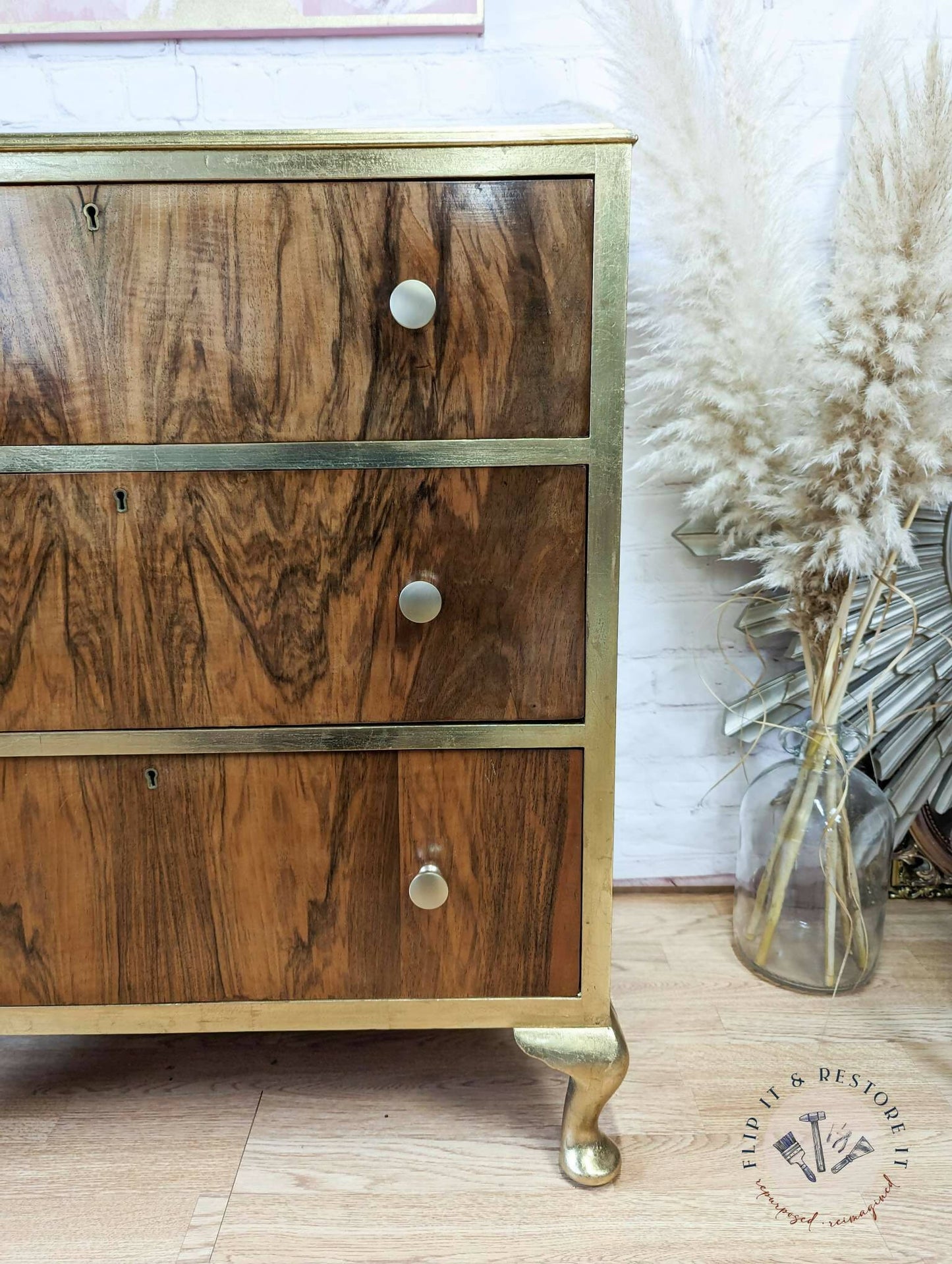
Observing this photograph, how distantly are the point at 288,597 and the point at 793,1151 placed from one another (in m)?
0.75

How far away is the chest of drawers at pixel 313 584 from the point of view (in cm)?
71

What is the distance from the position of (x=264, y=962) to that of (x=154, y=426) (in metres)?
0.49

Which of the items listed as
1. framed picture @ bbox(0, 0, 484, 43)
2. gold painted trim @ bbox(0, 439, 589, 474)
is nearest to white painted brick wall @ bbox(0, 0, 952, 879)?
framed picture @ bbox(0, 0, 484, 43)

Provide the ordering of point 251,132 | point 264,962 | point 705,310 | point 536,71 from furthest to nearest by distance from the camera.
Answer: point 536,71, point 705,310, point 264,962, point 251,132

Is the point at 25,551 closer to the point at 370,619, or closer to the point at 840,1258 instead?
the point at 370,619

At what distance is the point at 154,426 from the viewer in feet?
2.41

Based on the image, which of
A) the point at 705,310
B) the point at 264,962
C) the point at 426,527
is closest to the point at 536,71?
the point at 705,310

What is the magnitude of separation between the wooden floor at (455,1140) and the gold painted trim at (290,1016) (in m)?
0.16

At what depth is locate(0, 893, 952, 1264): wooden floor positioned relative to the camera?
0.80 m

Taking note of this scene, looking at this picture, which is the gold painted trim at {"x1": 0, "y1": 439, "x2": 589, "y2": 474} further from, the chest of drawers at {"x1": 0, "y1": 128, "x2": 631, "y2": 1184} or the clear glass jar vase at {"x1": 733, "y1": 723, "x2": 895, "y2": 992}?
the clear glass jar vase at {"x1": 733, "y1": 723, "x2": 895, "y2": 992}

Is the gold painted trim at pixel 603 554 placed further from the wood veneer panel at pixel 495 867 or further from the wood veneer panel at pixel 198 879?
the wood veneer panel at pixel 198 879

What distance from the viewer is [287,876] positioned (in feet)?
2.66

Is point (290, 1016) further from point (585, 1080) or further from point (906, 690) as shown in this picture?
point (906, 690)

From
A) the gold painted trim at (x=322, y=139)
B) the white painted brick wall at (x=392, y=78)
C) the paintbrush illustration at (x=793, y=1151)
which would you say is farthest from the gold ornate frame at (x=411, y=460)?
the white painted brick wall at (x=392, y=78)
